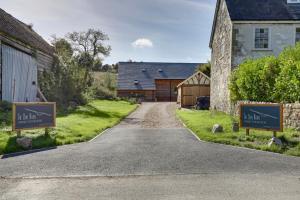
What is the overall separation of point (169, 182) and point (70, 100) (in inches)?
893

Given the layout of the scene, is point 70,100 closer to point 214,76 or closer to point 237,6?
point 214,76

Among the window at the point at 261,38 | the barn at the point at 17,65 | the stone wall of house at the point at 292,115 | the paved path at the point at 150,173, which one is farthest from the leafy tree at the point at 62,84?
the stone wall of house at the point at 292,115

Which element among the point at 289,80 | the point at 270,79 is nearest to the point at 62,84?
the point at 270,79

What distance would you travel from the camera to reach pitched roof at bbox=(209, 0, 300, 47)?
2403 centimetres

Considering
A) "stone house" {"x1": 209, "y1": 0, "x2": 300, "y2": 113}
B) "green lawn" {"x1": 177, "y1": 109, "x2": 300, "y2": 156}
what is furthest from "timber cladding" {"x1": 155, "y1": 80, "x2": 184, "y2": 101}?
"green lawn" {"x1": 177, "y1": 109, "x2": 300, "y2": 156}

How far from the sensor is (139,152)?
10469 mm

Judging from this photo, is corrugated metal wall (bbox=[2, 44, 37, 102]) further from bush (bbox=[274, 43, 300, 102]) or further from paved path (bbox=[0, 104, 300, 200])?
bush (bbox=[274, 43, 300, 102])

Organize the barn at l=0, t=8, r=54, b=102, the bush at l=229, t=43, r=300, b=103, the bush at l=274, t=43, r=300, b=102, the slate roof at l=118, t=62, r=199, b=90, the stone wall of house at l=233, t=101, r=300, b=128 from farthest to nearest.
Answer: the slate roof at l=118, t=62, r=199, b=90
the barn at l=0, t=8, r=54, b=102
the bush at l=229, t=43, r=300, b=103
the bush at l=274, t=43, r=300, b=102
the stone wall of house at l=233, t=101, r=300, b=128

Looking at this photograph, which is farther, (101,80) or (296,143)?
(101,80)

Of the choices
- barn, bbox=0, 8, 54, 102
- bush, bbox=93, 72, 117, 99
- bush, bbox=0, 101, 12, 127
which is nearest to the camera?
bush, bbox=0, 101, 12, 127

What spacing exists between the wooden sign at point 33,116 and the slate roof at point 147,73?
154 feet

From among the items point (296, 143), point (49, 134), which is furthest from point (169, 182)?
point (49, 134)

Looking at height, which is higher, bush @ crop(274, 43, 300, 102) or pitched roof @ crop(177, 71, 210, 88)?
pitched roof @ crop(177, 71, 210, 88)

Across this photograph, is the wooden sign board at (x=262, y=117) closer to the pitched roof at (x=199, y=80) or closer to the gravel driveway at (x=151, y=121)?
the gravel driveway at (x=151, y=121)
